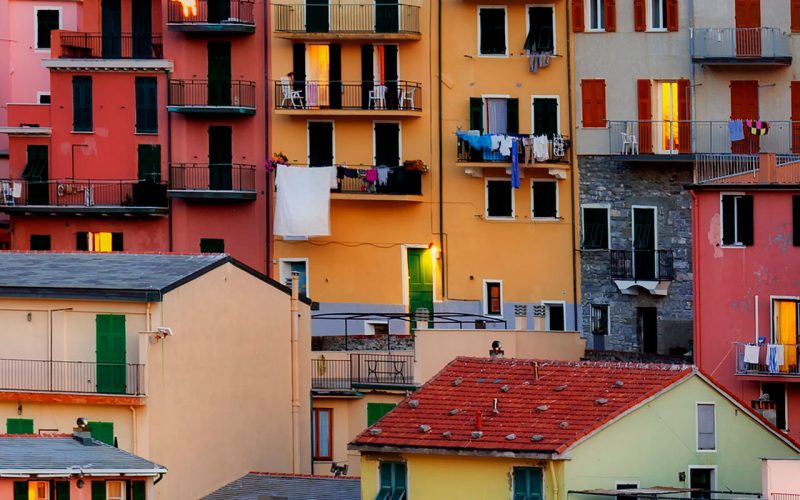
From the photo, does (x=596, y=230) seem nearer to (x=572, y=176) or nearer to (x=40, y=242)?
(x=572, y=176)

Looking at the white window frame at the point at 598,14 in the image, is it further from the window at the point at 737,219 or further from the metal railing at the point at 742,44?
the window at the point at 737,219

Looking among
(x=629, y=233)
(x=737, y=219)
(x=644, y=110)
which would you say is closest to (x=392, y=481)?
(x=737, y=219)

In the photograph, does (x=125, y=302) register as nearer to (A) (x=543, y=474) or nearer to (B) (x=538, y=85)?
(A) (x=543, y=474)

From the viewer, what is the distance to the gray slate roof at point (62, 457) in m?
63.8

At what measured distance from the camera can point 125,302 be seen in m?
71.1

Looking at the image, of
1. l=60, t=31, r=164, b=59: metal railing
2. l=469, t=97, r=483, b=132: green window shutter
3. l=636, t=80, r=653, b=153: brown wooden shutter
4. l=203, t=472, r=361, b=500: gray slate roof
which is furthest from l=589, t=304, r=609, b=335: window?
l=203, t=472, r=361, b=500: gray slate roof

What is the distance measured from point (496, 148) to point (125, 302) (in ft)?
73.2

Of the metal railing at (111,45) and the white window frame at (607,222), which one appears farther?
the metal railing at (111,45)

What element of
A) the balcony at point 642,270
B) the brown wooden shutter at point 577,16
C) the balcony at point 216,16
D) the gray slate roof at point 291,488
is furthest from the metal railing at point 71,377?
the brown wooden shutter at point 577,16

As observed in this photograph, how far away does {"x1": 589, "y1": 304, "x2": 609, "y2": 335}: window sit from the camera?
90.4m

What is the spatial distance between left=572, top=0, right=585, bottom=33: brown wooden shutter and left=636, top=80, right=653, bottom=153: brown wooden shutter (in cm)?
253

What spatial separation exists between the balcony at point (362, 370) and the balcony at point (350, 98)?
41.3 ft

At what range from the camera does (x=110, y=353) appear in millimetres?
71625

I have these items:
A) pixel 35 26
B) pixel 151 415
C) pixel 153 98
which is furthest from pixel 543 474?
pixel 35 26
